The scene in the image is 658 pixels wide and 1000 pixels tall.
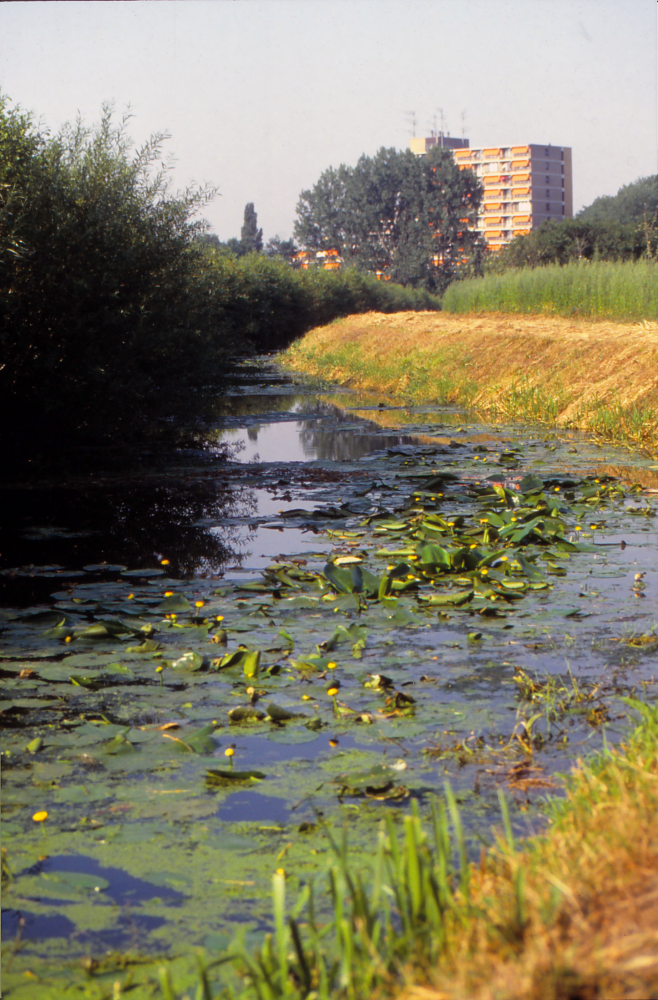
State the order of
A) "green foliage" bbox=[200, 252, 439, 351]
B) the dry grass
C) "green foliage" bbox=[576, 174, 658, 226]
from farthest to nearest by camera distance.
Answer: "green foliage" bbox=[576, 174, 658, 226] → "green foliage" bbox=[200, 252, 439, 351] → the dry grass

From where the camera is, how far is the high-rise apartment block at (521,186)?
143500 millimetres

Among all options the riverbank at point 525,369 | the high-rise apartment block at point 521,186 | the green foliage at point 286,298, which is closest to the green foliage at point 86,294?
the riverbank at point 525,369

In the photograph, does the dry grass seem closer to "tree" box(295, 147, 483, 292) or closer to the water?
the water

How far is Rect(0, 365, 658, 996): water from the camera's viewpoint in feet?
9.44

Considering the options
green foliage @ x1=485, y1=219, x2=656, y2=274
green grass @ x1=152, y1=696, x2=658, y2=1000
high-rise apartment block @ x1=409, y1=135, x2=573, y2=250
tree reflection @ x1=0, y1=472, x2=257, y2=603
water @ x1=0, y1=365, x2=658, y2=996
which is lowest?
water @ x1=0, y1=365, x2=658, y2=996

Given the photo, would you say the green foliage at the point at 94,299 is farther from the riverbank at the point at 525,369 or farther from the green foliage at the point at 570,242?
the green foliage at the point at 570,242

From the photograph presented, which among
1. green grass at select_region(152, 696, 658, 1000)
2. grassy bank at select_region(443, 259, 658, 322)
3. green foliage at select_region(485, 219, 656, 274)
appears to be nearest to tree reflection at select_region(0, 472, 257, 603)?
green grass at select_region(152, 696, 658, 1000)

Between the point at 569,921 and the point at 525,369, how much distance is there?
16.3 metres

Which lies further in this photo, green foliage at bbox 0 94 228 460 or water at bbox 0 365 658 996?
green foliage at bbox 0 94 228 460

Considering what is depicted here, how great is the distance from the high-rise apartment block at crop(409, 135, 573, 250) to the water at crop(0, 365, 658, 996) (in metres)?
142

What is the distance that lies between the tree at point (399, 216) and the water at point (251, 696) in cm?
7302

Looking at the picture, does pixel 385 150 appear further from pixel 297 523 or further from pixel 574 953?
pixel 574 953

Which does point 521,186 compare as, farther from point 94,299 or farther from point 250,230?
point 94,299

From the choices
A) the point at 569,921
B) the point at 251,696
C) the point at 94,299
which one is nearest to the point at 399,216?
the point at 94,299
